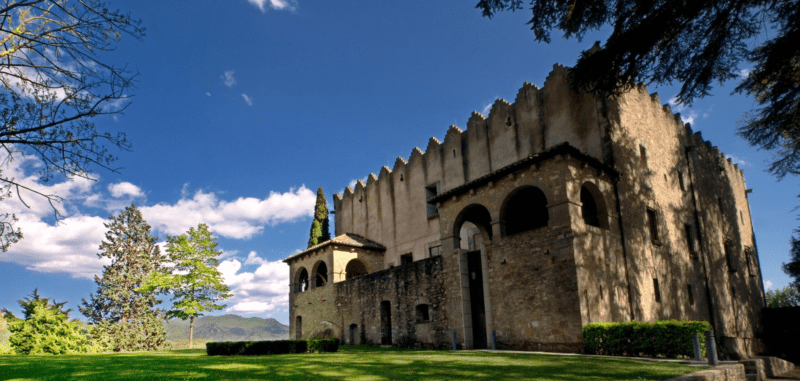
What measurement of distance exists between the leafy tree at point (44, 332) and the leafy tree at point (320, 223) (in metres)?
15.4

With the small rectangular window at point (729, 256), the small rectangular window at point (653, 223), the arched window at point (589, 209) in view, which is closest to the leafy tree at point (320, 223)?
the arched window at point (589, 209)

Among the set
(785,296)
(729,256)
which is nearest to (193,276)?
(729,256)

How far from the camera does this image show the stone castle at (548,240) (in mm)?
17016

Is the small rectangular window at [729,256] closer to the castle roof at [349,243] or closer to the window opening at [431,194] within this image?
the window opening at [431,194]

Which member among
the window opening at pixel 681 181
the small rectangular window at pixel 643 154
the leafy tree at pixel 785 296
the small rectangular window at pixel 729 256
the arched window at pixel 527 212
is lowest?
the leafy tree at pixel 785 296

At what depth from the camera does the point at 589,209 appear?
19.4 meters

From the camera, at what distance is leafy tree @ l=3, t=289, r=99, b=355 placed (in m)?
22.6

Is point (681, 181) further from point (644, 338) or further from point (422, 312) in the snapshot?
point (422, 312)

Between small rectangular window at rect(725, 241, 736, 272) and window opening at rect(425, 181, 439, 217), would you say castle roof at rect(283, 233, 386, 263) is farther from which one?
small rectangular window at rect(725, 241, 736, 272)

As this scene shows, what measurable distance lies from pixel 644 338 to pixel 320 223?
1007 inches

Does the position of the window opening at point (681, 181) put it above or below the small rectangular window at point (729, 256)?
above

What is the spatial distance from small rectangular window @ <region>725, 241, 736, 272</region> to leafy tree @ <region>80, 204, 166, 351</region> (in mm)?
40248

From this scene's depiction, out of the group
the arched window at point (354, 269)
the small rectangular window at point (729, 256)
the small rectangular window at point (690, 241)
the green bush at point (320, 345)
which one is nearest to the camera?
the green bush at point (320, 345)

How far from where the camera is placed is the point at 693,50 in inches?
537
